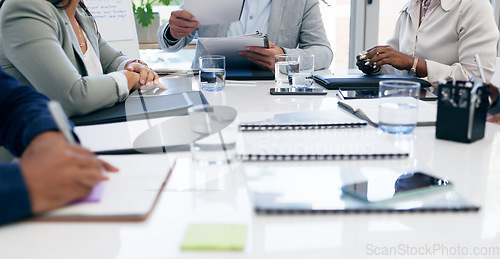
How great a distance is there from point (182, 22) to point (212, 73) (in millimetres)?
326

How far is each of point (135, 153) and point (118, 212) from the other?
0.83 feet

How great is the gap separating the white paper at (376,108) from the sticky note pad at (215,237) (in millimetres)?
595

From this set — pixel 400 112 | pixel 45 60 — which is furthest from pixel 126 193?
pixel 45 60

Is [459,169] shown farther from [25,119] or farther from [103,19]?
[103,19]

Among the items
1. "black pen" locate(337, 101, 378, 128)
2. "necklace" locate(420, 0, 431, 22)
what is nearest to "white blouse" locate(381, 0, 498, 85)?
"necklace" locate(420, 0, 431, 22)

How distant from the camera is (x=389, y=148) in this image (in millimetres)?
820

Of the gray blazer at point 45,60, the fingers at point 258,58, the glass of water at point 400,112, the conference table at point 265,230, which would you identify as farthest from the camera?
the fingers at point 258,58

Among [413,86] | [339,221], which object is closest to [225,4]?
[413,86]

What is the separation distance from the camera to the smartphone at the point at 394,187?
62cm

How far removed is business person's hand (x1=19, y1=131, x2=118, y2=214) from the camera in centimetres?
56

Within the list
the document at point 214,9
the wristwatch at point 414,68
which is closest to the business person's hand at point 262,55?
the document at point 214,9

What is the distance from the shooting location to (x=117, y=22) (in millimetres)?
2797

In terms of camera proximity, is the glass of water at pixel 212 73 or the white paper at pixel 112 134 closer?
the white paper at pixel 112 134

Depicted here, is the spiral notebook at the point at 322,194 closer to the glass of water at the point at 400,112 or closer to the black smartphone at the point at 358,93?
the glass of water at the point at 400,112
